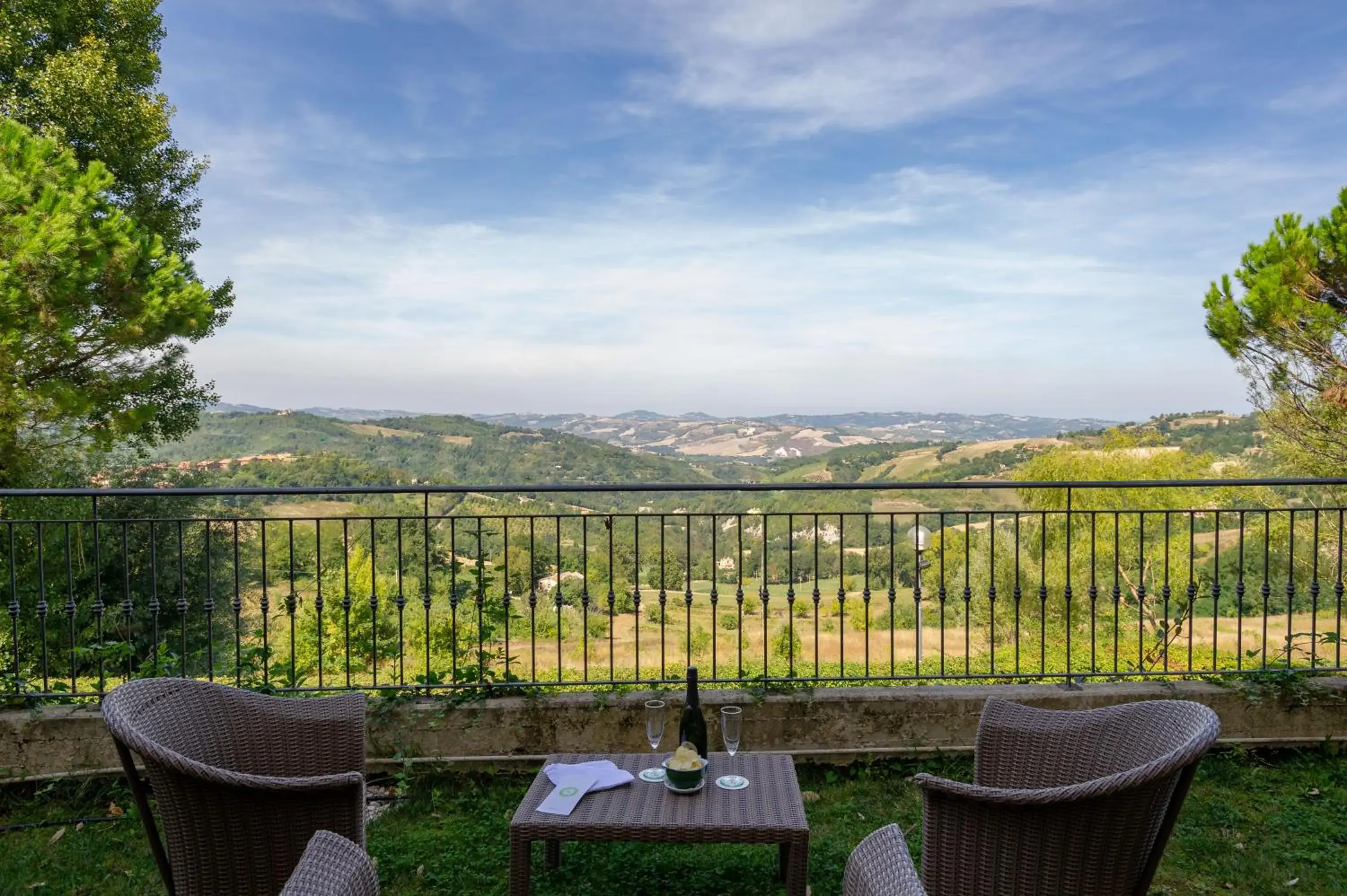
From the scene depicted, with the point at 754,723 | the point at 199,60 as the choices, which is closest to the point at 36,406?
the point at 199,60

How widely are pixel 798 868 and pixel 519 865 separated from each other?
77 cm

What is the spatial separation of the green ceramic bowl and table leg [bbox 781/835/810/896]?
306mm

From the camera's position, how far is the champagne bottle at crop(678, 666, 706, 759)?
2545mm

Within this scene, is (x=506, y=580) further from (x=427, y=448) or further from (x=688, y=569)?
(x=427, y=448)

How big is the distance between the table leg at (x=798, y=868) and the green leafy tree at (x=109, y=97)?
1461cm

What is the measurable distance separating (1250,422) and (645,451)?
1668cm

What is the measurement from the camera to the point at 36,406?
1144cm

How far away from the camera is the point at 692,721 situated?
2559 mm

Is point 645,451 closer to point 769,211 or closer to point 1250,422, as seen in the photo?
point 769,211

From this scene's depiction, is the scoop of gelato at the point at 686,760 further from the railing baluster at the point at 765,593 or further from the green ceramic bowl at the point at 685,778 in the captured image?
the railing baluster at the point at 765,593

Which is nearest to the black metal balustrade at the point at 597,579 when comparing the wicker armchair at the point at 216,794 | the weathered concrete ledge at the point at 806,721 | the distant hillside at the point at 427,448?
the weathered concrete ledge at the point at 806,721

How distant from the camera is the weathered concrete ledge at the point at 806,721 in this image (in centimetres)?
346

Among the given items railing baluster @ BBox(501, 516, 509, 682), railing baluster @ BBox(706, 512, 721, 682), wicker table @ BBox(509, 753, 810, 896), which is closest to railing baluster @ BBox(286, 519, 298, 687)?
railing baluster @ BBox(501, 516, 509, 682)

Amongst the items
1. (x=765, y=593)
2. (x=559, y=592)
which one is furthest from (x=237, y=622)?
(x=765, y=593)
